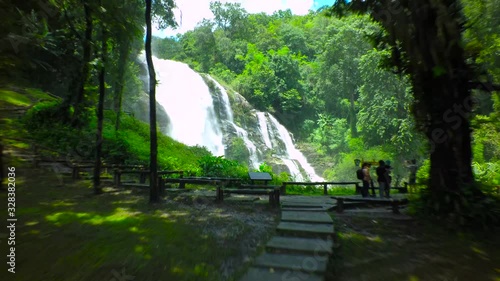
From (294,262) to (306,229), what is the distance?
1120 mm

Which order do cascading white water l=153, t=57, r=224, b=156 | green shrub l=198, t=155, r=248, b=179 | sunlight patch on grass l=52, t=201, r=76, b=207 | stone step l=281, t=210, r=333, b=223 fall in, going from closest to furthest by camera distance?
1. stone step l=281, t=210, r=333, b=223
2. sunlight patch on grass l=52, t=201, r=76, b=207
3. green shrub l=198, t=155, r=248, b=179
4. cascading white water l=153, t=57, r=224, b=156

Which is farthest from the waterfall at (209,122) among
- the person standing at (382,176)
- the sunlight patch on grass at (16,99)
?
the person standing at (382,176)

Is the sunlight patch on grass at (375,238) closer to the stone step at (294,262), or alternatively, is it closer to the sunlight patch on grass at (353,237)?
the sunlight patch on grass at (353,237)

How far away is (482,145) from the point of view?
2284 cm

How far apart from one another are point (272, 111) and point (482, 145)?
85.5 ft

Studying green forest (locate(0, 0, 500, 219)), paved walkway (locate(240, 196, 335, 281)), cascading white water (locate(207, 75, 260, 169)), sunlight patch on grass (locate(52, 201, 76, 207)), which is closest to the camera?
paved walkway (locate(240, 196, 335, 281))

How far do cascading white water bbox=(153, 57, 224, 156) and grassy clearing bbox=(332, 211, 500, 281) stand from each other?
973 inches

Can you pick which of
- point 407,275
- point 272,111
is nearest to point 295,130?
point 272,111

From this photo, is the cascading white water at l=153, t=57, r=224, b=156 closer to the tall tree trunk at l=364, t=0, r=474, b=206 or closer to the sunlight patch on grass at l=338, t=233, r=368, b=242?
the tall tree trunk at l=364, t=0, r=474, b=206

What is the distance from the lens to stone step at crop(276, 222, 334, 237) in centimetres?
510

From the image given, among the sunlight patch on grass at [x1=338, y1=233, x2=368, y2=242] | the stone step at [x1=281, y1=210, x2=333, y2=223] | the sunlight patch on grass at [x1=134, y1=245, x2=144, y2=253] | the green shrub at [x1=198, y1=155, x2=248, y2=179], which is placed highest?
the green shrub at [x1=198, y1=155, x2=248, y2=179]

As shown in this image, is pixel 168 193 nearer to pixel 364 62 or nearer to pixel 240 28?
pixel 364 62

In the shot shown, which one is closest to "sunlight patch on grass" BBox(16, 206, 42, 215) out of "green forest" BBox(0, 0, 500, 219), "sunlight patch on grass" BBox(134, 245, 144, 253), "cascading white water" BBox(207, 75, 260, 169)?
"green forest" BBox(0, 0, 500, 219)

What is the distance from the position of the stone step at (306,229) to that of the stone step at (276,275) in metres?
1.28
